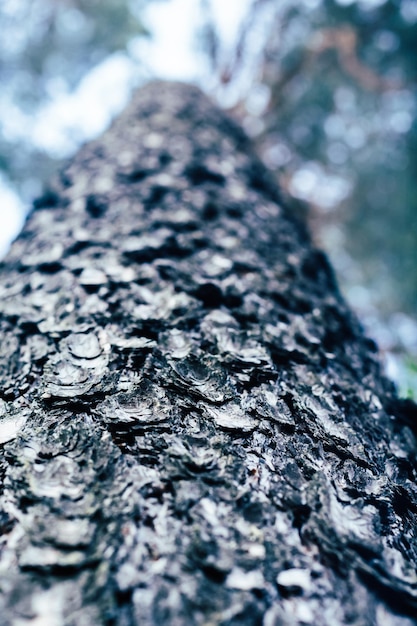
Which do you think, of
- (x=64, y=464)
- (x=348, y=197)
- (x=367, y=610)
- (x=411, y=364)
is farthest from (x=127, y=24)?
(x=367, y=610)

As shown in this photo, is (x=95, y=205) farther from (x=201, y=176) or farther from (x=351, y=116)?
(x=351, y=116)

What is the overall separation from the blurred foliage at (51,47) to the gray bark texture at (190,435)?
339cm

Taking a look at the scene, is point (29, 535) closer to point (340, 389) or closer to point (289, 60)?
point (340, 389)

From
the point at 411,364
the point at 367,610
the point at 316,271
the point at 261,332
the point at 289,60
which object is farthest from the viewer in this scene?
the point at 289,60

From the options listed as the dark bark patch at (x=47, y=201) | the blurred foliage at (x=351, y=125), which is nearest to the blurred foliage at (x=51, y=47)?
the blurred foliage at (x=351, y=125)

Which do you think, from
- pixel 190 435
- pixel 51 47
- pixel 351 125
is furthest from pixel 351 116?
pixel 190 435

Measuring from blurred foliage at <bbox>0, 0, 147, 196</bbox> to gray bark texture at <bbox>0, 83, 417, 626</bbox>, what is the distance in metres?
3.39

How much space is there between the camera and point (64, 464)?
2.24 feet

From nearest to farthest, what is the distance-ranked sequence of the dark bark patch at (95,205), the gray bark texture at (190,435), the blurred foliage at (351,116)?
the gray bark texture at (190,435)
the dark bark patch at (95,205)
the blurred foliage at (351,116)

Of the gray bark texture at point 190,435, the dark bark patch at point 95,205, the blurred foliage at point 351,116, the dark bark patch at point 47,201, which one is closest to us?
the gray bark texture at point 190,435

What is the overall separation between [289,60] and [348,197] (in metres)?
1.80

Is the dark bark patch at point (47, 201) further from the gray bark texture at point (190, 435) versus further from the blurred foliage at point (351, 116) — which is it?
the blurred foliage at point (351, 116)

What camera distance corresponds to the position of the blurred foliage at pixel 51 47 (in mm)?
3744

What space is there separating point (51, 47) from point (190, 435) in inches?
184
